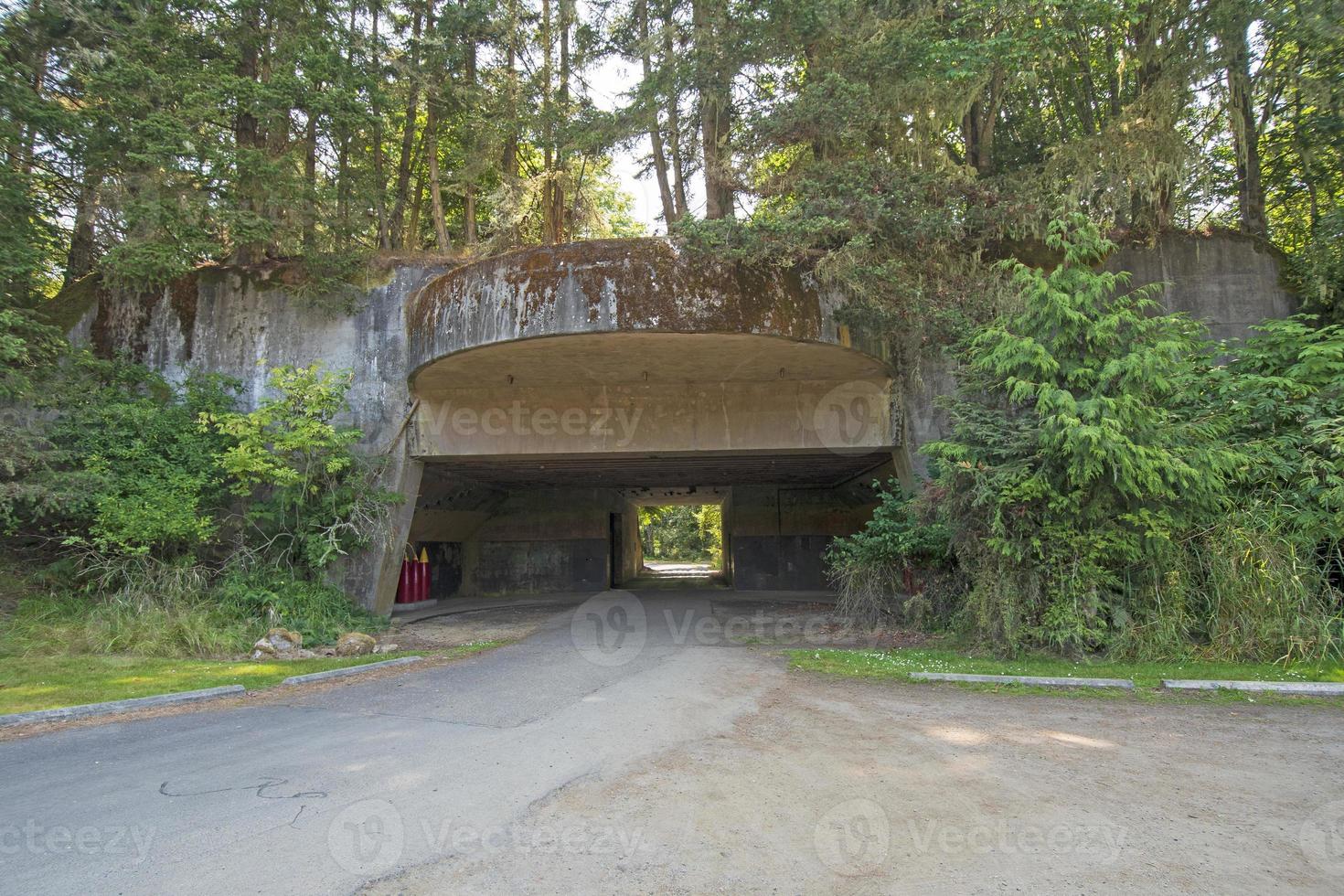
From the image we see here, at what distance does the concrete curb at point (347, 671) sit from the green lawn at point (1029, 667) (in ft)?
15.9

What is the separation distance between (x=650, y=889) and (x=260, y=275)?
1391cm

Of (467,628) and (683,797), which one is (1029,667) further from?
(467,628)

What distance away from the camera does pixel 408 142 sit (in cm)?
1630

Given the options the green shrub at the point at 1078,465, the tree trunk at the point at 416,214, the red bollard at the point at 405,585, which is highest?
the tree trunk at the point at 416,214

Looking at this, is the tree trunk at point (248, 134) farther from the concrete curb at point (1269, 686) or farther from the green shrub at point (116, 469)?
the concrete curb at point (1269, 686)

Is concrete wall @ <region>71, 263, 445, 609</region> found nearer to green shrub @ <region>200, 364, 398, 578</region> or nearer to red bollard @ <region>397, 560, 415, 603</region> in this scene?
green shrub @ <region>200, 364, 398, 578</region>

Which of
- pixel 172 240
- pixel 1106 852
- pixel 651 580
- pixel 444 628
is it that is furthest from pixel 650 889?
pixel 651 580

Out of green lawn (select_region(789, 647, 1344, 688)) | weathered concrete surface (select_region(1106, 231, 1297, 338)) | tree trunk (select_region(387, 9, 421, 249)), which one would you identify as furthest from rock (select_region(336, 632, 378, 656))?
weathered concrete surface (select_region(1106, 231, 1297, 338))

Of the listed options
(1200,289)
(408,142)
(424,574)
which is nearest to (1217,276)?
(1200,289)

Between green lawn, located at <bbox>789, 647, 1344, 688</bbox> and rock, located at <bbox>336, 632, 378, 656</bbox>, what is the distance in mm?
5681

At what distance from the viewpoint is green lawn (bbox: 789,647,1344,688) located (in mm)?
7441

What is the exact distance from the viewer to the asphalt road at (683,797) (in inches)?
134

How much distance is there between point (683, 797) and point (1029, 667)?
5.39 metres

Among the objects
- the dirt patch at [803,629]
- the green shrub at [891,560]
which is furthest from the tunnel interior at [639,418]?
the dirt patch at [803,629]
